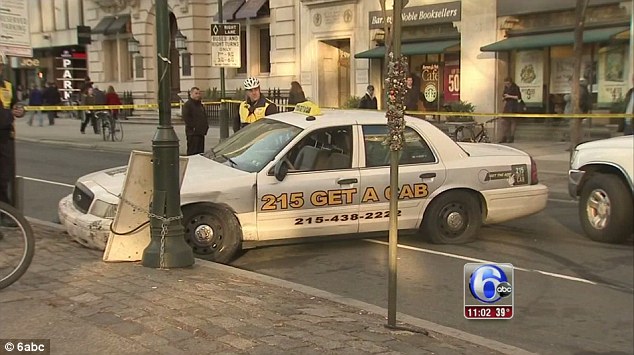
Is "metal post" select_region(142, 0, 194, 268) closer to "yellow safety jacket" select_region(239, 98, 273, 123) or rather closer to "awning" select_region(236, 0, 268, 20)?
"yellow safety jacket" select_region(239, 98, 273, 123)

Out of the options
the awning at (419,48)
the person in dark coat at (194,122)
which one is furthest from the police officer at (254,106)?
the awning at (419,48)

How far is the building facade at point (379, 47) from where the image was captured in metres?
19.1

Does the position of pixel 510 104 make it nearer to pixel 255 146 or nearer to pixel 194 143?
pixel 194 143

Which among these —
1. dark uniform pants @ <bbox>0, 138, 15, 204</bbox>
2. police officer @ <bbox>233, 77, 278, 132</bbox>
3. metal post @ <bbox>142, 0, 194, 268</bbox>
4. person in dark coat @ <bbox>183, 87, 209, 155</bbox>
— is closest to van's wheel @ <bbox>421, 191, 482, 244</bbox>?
metal post @ <bbox>142, 0, 194, 268</bbox>

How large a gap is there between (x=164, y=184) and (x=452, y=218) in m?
3.29

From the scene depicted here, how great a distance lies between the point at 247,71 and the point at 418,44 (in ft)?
32.2

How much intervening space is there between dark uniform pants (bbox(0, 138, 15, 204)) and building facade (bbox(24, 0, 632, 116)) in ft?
34.1

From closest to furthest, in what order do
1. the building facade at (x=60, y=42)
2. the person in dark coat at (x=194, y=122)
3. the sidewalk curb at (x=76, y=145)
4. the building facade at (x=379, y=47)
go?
the person in dark coat at (x=194, y=122) < the building facade at (x=379, y=47) < the sidewalk curb at (x=76, y=145) < the building facade at (x=60, y=42)

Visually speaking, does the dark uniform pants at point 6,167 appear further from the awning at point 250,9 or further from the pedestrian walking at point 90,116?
the awning at point 250,9

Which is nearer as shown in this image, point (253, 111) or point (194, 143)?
point (253, 111)

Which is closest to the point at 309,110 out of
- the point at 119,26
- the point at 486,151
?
the point at 486,151

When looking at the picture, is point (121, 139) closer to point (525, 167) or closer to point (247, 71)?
point (247, 71)

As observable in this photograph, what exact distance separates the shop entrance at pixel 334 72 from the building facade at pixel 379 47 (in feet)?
0.13

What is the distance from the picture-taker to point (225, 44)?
1641cm
